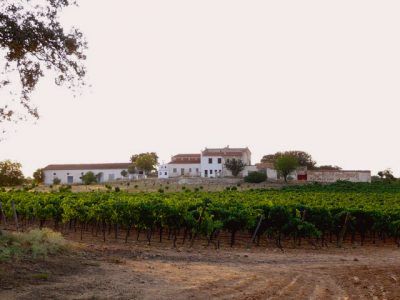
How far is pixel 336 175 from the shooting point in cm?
8850

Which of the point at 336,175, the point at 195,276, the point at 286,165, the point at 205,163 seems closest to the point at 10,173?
the point at 205,163

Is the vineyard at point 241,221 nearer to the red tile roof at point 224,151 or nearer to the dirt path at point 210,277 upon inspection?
the dirt path at point 210,277

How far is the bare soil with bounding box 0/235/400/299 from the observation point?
→ 390 inches

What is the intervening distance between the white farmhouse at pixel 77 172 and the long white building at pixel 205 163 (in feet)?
36.7

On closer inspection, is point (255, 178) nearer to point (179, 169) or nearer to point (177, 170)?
point (179, 169)

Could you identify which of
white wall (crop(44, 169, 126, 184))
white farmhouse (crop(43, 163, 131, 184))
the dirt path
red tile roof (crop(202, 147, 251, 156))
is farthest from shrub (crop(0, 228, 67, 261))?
white wall (crop(44, 169, 126, 184))

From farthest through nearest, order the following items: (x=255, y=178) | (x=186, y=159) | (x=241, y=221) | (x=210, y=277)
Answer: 1. (x=186, y=159)
2. (x=255, y=178)
3. (x=241, y=221)
4. (x=210, y=277)

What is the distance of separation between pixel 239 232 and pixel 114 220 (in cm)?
729

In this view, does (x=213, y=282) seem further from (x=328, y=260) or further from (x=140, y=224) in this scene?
(x=140, y=224)

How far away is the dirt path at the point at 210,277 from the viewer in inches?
389

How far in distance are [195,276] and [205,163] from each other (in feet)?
272

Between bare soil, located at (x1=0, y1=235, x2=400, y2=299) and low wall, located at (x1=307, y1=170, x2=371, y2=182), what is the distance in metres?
71.9

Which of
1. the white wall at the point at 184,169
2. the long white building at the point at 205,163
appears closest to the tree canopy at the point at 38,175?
the long white building at the point at 205,163

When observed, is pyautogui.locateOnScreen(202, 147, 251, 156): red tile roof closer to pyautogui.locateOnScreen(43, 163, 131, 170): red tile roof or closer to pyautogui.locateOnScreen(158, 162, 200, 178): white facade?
pyautogui.locateOnScreen(158, 162, 200, 178): white facade
